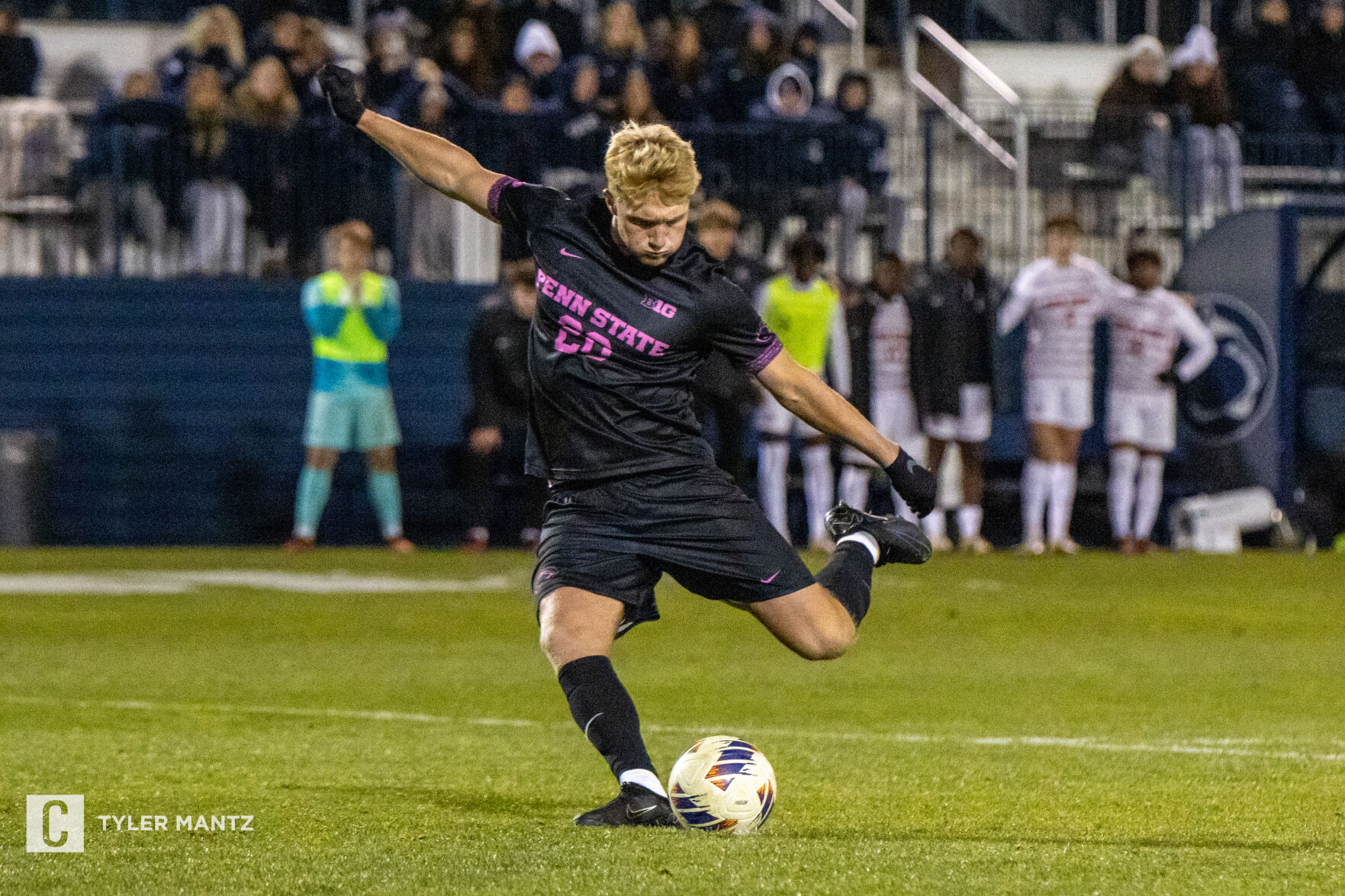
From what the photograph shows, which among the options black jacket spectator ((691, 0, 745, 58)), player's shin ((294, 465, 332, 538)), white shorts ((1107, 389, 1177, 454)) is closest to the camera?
player's shin ((294, 465, 332, 538))

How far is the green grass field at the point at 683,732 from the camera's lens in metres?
5.13

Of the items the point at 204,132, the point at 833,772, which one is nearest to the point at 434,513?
the point at 204,132

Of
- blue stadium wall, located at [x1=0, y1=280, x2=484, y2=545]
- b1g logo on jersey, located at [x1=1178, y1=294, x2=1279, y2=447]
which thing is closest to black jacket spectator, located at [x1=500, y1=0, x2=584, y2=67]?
blue stadium wall, located at [x1=0, y1=280, x2=484, y2=545]

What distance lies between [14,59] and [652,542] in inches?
554

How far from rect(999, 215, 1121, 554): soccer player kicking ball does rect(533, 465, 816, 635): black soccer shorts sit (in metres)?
11.2

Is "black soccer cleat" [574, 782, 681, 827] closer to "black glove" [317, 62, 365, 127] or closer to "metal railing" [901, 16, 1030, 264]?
"black glove" [317, 62, 365, 127]

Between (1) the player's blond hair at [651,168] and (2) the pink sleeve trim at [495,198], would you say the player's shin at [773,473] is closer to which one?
(2) the pink sleeve trim at [495,198]

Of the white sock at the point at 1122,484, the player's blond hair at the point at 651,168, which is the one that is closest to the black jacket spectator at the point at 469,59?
the white sock at the point at 1122,484

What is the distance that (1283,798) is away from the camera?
657 cm

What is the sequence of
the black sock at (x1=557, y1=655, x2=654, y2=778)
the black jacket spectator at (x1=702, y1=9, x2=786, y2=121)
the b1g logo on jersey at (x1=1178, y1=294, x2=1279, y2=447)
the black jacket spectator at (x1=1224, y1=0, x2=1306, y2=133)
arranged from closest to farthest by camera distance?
the black sock at (x1=557, y1=655, x2=654, y2=778) → the b1g logo on jersey at (x1=1178, y1=294, x2=1279, y2=447) → the black jacket spectator at (x1=702, y1=9, x2=786, y2=121) → the black jacket spectator at (x1=1224, y1=0, x2=1306, y2=133)

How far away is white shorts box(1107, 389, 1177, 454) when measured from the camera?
692 inches

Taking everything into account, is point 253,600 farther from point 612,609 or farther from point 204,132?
point 612,609

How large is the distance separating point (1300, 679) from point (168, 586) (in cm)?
730

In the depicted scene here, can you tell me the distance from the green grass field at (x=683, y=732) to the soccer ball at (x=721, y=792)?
114mm
